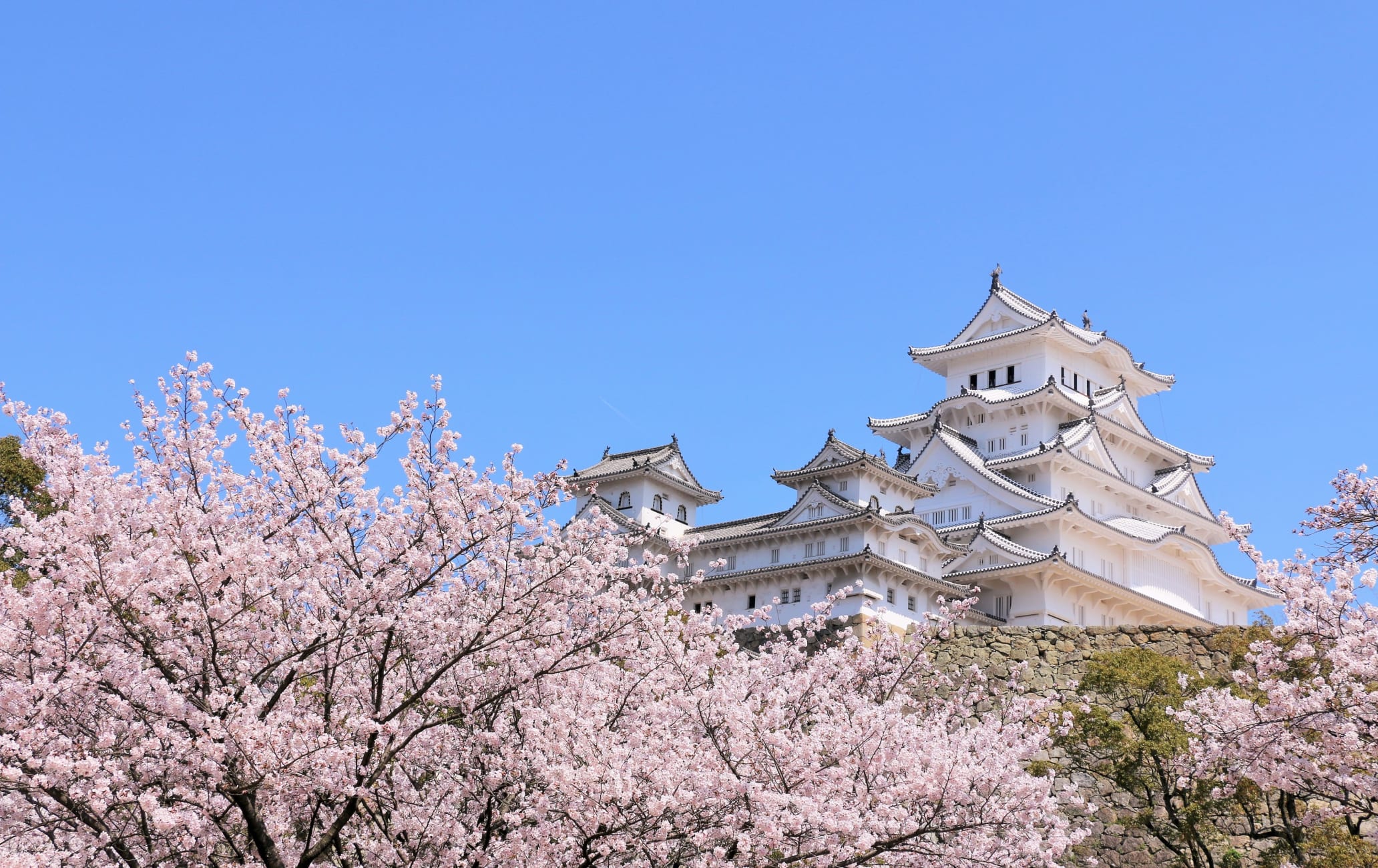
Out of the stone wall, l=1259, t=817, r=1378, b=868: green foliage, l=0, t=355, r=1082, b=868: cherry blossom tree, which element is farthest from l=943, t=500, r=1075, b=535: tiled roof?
l=0, t=355, r=1082, b=868: cherry blossom tree

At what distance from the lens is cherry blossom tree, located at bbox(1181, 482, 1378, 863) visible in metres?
11.3

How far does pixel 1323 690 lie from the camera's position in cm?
1175

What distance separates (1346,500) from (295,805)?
8.93 meters

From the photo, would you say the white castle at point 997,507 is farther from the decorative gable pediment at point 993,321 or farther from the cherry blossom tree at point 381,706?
the cherry blossom tree at point 381,706

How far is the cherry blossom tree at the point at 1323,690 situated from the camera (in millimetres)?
11281

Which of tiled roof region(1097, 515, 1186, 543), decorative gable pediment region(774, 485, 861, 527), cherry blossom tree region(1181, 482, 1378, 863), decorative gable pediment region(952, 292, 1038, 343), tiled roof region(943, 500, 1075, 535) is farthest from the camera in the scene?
decorative gable pediment region(952, 292, 1038, 343)

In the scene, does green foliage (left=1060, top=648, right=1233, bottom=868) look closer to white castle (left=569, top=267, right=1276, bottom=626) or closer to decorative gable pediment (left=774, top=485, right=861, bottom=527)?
white castle (left=569, top=267, right=1276, bottom=626)

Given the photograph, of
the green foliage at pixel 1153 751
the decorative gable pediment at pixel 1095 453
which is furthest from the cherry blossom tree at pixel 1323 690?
the decorative gable pediment at pixel 1095 453

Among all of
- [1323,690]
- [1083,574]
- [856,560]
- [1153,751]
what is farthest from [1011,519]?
[1323,690]

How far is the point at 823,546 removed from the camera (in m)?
37.3

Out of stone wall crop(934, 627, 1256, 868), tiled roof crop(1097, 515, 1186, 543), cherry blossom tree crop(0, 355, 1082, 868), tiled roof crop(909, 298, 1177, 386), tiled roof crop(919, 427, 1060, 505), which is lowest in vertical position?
cherry blossom tree crop(0, 355, 1082, 868)

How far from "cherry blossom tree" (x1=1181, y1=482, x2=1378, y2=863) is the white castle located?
20177mm

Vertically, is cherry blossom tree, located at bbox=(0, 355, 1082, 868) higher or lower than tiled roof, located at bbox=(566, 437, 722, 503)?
lower

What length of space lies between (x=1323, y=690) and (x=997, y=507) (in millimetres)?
30596
